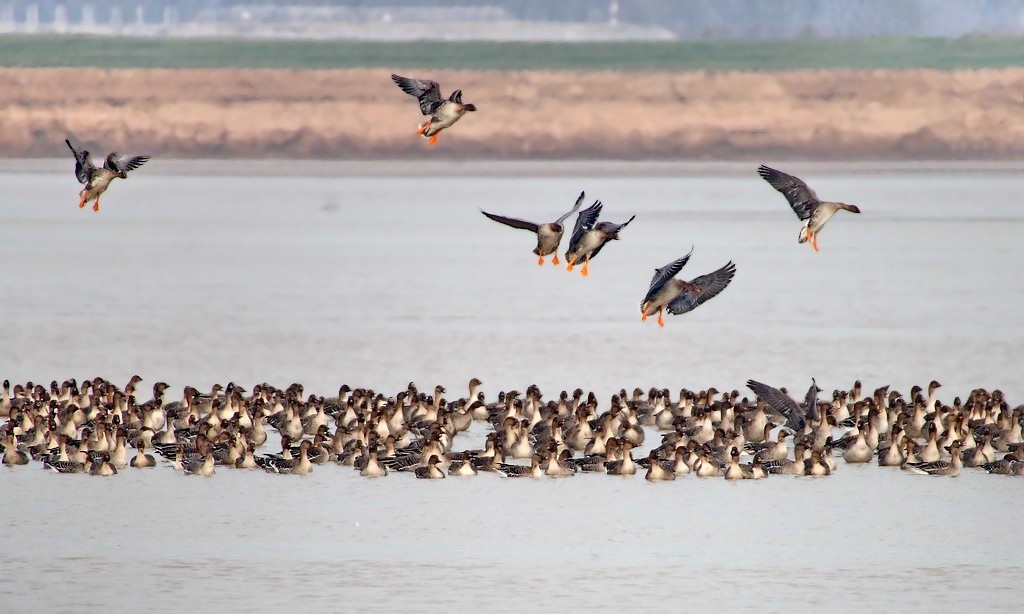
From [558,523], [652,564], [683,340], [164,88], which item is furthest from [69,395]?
[164,88]

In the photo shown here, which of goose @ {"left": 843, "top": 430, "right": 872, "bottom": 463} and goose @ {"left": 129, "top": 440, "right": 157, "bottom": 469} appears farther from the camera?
goose @ {"left": 843, "top": 430, "right": 872, "bottom": 463}

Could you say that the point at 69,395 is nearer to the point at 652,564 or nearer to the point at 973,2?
the point at 652,564

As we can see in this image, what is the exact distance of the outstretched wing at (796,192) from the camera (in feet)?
47.0

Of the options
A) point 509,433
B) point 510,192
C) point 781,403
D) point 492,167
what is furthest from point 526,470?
point 492,167

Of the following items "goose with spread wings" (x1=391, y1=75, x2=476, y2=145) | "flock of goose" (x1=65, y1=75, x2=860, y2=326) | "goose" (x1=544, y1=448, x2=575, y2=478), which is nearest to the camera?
"flock of goose" (x1=65, y1=75, x2=860, y2=326)

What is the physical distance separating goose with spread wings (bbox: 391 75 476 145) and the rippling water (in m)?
3.27

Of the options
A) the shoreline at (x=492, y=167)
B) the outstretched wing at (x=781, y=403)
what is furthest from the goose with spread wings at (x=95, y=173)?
the shoreline at (x=492, y=167)

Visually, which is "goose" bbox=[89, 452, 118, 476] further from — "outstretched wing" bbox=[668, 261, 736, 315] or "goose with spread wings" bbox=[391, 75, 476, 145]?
"outstretched wing" bbox=[668, 261, 736, 315]

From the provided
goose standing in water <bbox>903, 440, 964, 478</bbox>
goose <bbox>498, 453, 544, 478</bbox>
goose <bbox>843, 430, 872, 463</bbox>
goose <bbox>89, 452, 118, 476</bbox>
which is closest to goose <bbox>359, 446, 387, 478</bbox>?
goose <bbox>498, 453, 544, 478</bbox>

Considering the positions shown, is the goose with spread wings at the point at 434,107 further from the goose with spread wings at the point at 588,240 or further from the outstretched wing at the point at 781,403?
the outstretched wing at the point at 781,403

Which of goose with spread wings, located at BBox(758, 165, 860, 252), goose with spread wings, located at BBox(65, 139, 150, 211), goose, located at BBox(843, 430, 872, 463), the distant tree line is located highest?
the distant tree line

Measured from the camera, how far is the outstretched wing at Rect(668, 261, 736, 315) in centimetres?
1501

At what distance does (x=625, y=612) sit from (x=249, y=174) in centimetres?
5804

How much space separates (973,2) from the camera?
127 metres
